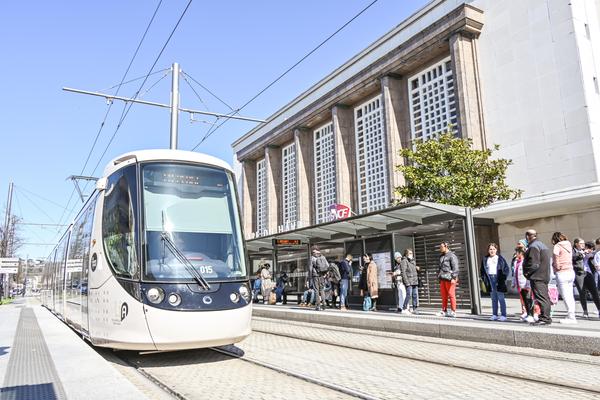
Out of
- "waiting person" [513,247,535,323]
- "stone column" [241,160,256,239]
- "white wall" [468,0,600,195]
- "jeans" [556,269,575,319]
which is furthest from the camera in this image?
"stone column" [241,160,256,239]

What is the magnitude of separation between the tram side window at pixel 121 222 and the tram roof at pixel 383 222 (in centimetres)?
756

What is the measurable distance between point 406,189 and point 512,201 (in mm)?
5182

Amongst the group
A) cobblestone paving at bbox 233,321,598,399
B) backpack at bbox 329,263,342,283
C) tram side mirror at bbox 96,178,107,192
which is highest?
tram side mirror at bbox 96,178,107,192

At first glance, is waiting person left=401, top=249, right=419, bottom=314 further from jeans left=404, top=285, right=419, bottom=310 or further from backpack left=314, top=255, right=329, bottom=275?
backpack left=314, top=255, right=329, bottom=275

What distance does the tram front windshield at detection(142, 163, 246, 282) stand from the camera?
6699mm

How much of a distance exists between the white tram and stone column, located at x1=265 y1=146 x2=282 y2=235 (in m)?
38.9

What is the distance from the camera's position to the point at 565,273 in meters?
9.23

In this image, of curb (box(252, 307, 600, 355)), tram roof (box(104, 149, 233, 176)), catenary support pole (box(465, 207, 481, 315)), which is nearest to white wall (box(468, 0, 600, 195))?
catenary support pole (box(465, 207, 481, 315))

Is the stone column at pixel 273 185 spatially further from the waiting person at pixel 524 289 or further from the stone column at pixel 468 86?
the waiting person at pixel 524 289

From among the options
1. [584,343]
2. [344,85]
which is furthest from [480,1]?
[584,343]

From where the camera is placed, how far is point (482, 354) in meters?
7.48

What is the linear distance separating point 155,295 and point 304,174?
36.6 m

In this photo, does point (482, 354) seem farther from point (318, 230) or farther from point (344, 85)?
point (344, 85)

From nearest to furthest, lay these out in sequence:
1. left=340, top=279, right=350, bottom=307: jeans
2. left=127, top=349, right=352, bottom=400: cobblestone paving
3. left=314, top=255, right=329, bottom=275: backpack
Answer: left=127, top=349, right=352, bottom=400: cobblestone paving, left=314, top=255, right=329, bottom=275: backpack, left=340, top=279, right=350, bottom=307: jeans
